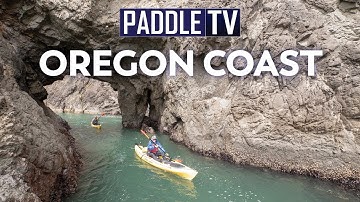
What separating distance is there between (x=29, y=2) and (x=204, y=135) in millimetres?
14775

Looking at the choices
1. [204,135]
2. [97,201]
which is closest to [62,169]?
[97,201]

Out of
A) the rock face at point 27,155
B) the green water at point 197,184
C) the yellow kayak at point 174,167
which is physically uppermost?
the rock face at point 27,155

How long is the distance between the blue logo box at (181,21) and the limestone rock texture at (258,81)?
0.64 metres

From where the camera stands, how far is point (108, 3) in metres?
21.5

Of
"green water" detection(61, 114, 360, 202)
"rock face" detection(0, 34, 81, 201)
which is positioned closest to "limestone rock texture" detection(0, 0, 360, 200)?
"rock face" detection(0, 34, 81, 201)

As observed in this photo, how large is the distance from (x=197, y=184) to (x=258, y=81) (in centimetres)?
747

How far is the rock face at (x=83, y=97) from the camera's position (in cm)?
4828

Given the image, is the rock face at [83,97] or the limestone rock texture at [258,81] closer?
the limestone rock texture at [258,81]

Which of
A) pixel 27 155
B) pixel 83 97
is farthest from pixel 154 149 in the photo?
pixel 83 97

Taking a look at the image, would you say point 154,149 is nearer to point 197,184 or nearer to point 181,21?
point 197,184

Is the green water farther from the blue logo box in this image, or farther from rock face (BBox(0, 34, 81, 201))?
the blue logo box

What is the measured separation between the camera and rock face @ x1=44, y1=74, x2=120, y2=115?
158 feet

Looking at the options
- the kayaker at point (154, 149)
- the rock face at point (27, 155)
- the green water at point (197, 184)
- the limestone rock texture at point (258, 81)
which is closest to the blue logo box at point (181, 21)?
the limestone rock texture at point (258, 81)

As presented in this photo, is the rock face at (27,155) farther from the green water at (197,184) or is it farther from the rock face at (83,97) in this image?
the rock face at (83,97)
